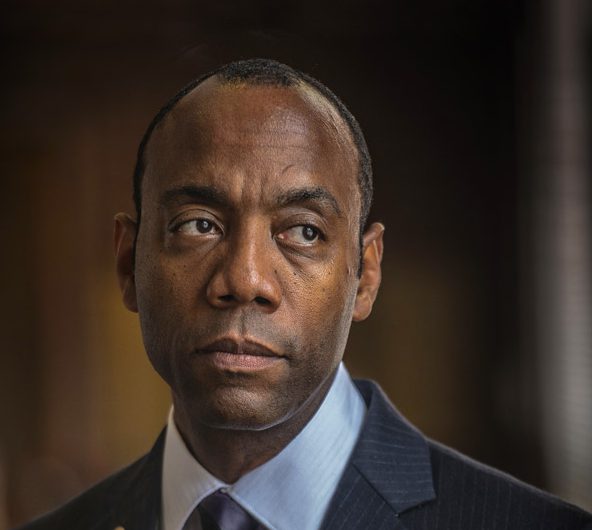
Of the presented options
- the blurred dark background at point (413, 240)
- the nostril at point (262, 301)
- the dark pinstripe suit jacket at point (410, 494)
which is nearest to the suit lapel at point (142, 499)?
the dark pinstripe suit jacket at point (410, 494)

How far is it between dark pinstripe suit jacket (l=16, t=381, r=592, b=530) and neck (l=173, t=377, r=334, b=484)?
0.05 m

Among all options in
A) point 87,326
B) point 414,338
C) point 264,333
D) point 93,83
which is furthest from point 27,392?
point 264,333

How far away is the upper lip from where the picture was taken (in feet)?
2.15

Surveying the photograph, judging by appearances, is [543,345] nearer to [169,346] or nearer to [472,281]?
[472,281]

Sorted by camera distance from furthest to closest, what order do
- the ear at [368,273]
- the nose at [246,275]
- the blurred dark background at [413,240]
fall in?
the blurred dark background at [413,240], the ear at [368,273], the nose at [246,275]

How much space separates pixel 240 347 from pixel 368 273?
154 mm

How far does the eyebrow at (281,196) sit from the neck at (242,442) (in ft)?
0.49

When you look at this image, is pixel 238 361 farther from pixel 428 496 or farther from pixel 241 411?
pixel 428 496

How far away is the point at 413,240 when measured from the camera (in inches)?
55.8

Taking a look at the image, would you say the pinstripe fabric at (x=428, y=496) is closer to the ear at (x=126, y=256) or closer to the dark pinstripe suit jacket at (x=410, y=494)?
the dark pinstripe suit jacket at (x=410, y=494)

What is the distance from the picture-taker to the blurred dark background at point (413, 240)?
125cm

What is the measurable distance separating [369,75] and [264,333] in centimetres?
34

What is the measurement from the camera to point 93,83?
4.78ft

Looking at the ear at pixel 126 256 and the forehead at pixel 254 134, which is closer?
the forehead at pixel 254 134
